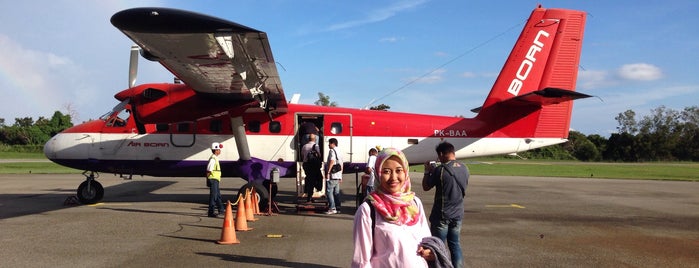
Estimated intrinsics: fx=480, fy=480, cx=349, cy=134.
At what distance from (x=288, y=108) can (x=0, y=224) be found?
7241 millimetres

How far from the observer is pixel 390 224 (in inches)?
124

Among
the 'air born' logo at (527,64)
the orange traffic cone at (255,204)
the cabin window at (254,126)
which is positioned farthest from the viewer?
the 'air born' logo at (527,64)

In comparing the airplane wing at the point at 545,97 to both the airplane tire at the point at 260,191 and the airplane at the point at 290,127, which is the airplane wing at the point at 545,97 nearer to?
the airplane at the point at 290,127

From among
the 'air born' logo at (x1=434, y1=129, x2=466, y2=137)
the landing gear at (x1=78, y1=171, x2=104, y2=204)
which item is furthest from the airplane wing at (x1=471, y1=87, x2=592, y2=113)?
the landing gear at (x1=78, y1=171, x2=104, y2=204)

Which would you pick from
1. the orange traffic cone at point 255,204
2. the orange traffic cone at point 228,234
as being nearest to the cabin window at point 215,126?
the orange traffic cone at point 255,204

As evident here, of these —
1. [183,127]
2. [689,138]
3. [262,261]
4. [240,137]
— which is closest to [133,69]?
[183,127]

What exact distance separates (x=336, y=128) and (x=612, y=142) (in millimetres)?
75033

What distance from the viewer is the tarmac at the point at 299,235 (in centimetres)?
697

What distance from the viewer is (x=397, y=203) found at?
3201 millimetres

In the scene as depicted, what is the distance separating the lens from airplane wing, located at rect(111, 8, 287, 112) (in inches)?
276

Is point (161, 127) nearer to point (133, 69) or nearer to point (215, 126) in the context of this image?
point (215, 126)

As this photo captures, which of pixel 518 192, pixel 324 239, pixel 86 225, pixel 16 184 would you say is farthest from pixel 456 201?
pixel 16 184

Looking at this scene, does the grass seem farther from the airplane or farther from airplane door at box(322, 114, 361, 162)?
airplane door at box(322, 114, 361, 162)

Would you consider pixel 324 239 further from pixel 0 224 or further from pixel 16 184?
pixel 16 184
